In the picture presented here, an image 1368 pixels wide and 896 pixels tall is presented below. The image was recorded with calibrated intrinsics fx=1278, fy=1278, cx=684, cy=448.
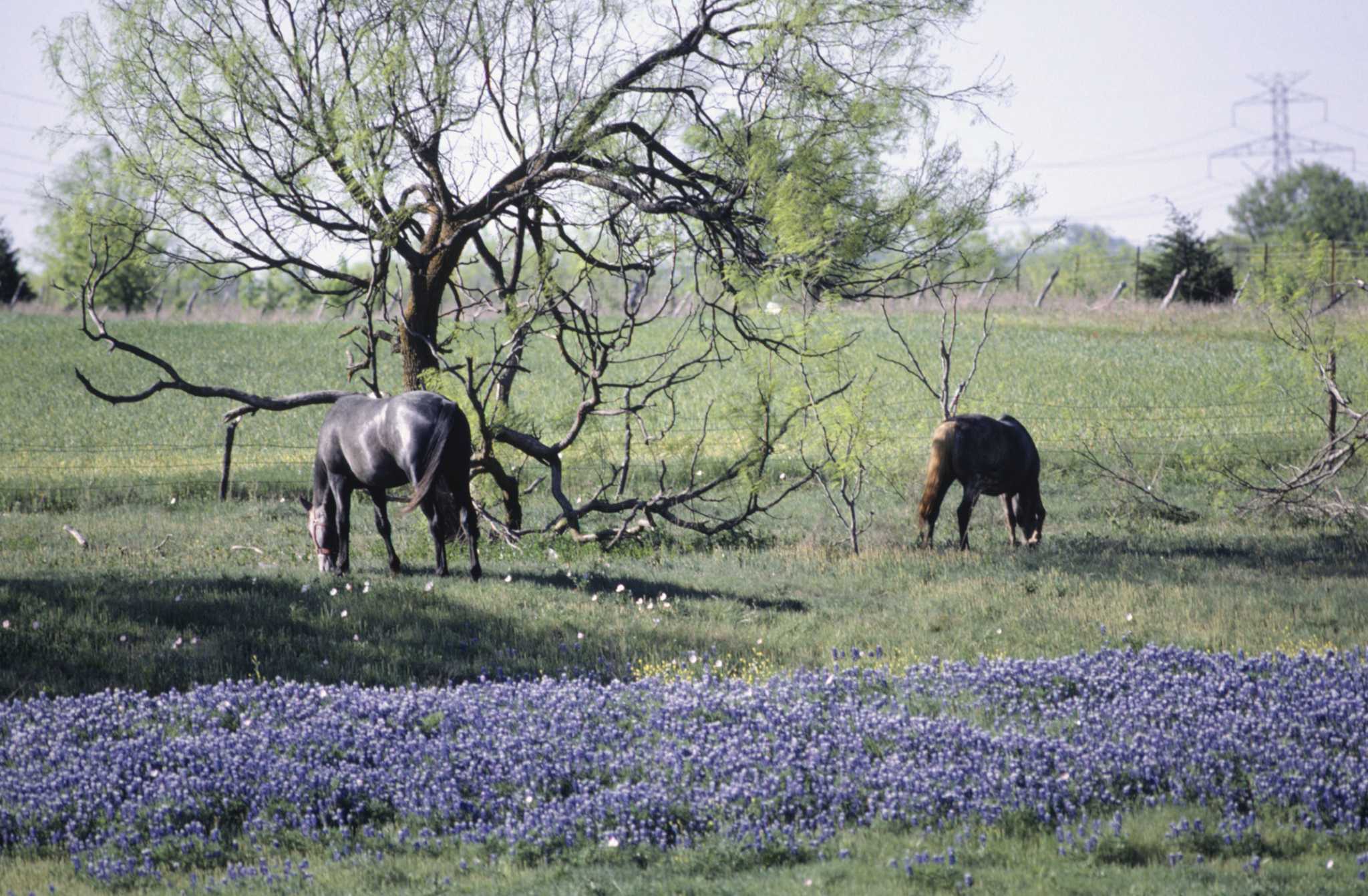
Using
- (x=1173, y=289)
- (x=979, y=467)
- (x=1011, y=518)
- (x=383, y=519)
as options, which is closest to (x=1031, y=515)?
(x=1011, y=518)

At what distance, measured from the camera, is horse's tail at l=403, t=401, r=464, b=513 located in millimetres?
13516

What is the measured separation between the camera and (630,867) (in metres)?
6.75

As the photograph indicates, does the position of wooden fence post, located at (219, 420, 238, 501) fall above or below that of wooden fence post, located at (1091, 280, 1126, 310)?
below

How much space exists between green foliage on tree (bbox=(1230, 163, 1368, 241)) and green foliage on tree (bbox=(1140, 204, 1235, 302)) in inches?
797

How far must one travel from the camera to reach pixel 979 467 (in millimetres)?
16453

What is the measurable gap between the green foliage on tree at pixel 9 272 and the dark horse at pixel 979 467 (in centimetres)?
5331

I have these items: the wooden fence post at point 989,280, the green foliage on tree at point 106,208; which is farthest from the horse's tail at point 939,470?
the green foliage on tree at point 106,208

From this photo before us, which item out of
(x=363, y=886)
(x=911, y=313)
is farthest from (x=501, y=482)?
(x=911, y=313)

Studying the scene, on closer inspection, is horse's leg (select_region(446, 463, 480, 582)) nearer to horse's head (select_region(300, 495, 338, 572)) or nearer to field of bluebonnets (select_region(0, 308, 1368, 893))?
field of bluebonnets (select_region(0, 308, 1368, 893))

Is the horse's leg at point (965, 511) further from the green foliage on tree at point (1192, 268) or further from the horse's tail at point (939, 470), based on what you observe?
the green foliage on tree at point (1192, 268)

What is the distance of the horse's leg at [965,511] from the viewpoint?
640 inches

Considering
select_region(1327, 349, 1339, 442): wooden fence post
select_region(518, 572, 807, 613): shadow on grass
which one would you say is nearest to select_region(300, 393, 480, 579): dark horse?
select_region(518, 572, 807, 613): shadow on grass

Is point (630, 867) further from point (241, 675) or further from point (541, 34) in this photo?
point (541, 34)

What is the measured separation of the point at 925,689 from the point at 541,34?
405 inches
